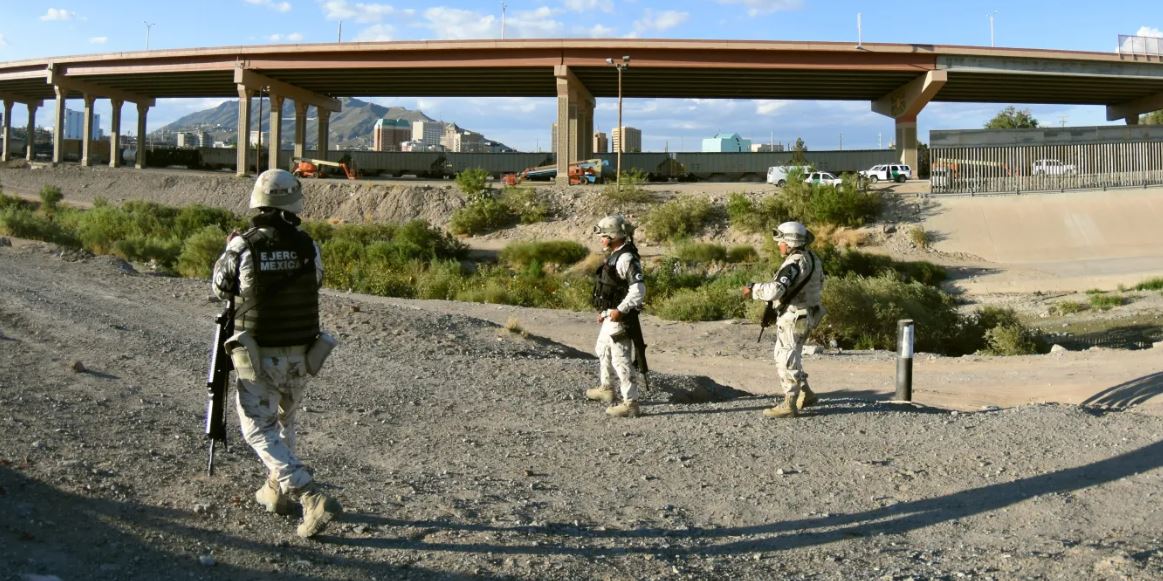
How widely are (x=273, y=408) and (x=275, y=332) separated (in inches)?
17.1

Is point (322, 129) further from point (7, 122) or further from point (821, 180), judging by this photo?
point (821, 180)

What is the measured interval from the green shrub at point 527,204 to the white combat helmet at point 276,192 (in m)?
39.2

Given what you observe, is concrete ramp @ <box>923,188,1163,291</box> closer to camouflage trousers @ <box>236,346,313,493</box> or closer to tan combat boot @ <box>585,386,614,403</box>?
tan combat boot @ <box>585,386,614,403</box>

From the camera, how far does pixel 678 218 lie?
42.0 m

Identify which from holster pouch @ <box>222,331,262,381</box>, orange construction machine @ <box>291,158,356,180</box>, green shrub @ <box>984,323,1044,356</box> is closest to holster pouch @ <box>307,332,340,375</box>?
holster pouch @ <box>222,331,262,381</box>

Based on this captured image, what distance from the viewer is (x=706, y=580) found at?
17.5ft

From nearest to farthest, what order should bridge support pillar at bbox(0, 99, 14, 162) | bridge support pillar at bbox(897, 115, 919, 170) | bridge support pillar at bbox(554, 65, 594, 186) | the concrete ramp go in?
the concrete ramp → bridge support pillar at bbox(554, 65, 594, 186) → bridge support pillar at bbox(897, 115, 919, 170) → bridge support pillar at bbox(0, 99, 14, 162)

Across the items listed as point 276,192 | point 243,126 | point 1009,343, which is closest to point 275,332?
point 276,192

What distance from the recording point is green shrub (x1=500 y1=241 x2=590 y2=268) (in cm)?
3681

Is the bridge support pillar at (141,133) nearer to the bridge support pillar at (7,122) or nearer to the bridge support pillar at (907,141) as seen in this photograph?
the bridge support pillar at (7,122)

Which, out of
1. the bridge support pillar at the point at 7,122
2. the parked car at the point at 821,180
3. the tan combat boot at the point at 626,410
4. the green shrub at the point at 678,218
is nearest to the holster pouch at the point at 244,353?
the tan combat boot at the point at 626,410

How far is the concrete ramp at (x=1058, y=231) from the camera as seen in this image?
1416 inches

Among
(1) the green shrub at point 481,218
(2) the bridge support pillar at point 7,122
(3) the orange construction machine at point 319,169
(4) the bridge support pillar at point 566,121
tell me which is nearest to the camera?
(1) the green shrub at point 481,218

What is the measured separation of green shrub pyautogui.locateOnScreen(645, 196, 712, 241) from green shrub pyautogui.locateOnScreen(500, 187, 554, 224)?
4.99 meters
